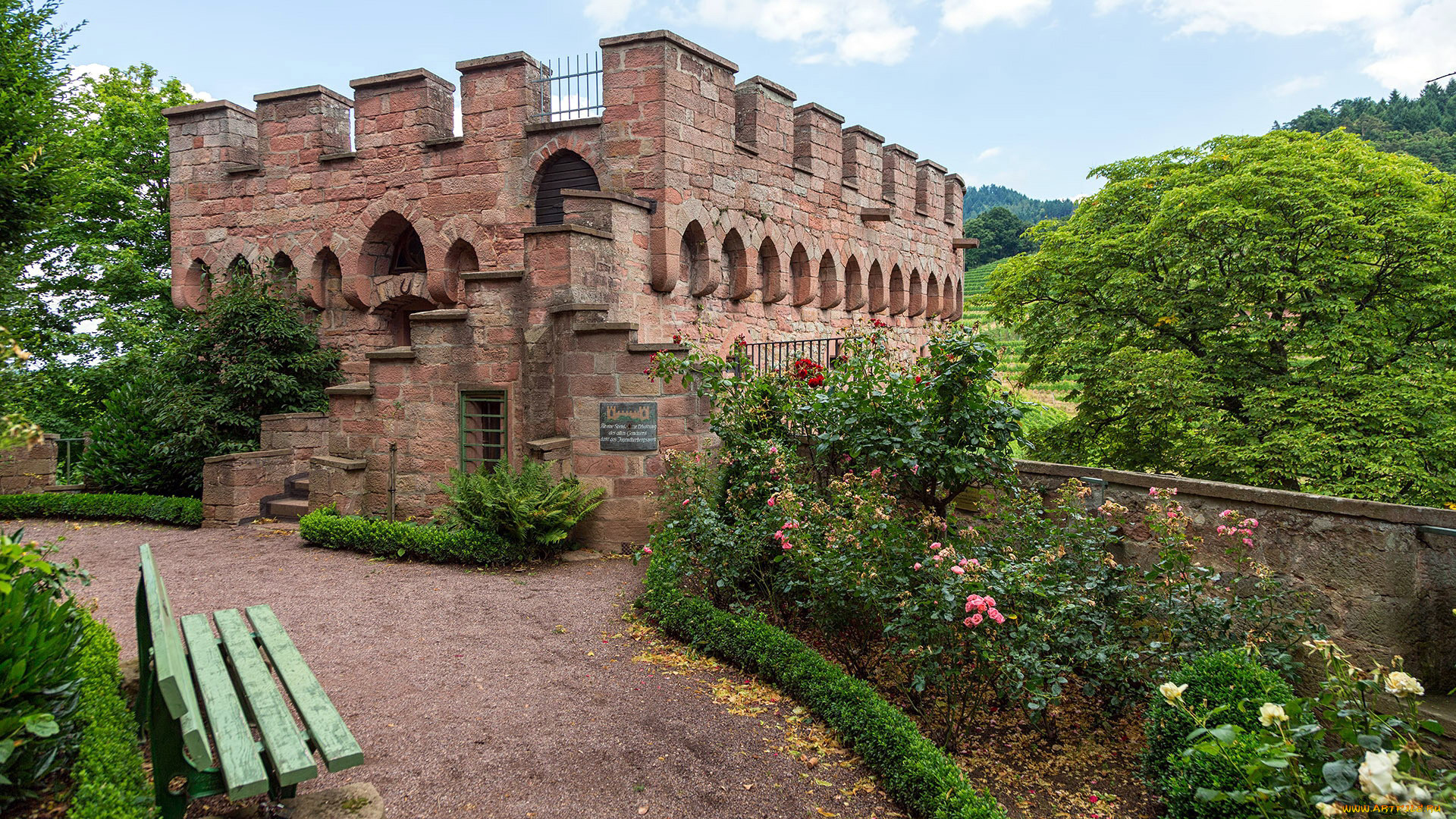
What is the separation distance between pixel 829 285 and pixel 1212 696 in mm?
11616

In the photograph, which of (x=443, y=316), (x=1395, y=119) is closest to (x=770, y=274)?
(x=443, y=316)

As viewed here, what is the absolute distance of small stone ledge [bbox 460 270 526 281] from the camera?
986 cm

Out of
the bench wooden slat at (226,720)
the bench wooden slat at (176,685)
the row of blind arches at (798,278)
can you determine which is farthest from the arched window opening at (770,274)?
the bench wooden slat at (176,685)

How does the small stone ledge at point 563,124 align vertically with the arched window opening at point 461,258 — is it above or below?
above

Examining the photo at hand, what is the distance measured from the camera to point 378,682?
5520 millimetres

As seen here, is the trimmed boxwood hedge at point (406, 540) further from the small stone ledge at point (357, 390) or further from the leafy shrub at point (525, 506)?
the small stone ledge at point (357, 390)

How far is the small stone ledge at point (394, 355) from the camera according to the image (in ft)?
34.2

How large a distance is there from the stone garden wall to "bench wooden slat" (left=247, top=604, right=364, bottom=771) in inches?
197

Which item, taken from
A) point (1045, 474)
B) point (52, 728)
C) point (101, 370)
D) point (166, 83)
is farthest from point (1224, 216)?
point (166, 83)

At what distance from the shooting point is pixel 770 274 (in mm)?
13656

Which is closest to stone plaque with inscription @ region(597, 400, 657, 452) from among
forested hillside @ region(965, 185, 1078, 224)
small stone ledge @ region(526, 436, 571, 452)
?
small stone ledge @ region(526, 436, 571, 452)

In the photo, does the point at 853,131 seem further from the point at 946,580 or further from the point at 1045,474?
the point at 946,580

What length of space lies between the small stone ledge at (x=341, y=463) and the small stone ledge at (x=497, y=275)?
9.45 feet

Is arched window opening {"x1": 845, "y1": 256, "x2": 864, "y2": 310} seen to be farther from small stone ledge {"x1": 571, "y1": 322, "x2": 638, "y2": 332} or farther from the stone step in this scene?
the stone step
